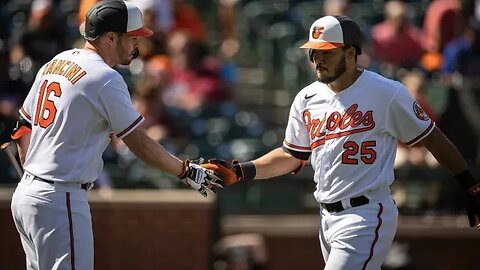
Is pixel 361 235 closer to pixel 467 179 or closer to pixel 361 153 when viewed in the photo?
pixel 361 153

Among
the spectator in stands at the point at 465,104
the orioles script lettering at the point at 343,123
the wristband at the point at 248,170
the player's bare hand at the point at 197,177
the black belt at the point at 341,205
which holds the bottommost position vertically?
the spectator in stands at the point at 465,104

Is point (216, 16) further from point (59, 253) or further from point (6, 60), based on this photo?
point (59, 253)

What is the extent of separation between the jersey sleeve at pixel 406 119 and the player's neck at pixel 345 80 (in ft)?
0.87

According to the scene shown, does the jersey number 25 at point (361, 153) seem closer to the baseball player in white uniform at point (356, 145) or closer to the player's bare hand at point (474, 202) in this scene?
the baseball player in white uniform at point (356, 145)

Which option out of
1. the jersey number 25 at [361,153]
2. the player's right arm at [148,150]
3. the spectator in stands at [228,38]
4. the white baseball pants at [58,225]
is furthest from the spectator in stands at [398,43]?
the white baseball pants at [58,225]

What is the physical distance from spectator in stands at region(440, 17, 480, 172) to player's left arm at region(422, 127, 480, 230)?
3.82 metres

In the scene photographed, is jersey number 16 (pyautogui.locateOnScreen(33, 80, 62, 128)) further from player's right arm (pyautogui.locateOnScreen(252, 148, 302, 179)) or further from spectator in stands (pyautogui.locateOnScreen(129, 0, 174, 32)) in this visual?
spectator in stands (pyautogui.locateOnScreen(129, 0, 174, 32))

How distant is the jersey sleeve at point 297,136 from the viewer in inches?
255

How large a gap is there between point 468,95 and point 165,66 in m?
2.97

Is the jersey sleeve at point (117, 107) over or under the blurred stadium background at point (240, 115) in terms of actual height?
over

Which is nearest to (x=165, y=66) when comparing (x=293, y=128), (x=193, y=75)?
(x=193, y=75)

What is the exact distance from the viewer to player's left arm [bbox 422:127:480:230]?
6.23m

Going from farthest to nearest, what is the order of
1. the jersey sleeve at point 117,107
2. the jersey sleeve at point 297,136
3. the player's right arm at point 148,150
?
the jersey sleeve at point 297,136 < the player's right arm at point 148,150 < the jersey sleeve at point 117,107

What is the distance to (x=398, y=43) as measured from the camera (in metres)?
11.6
